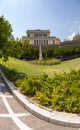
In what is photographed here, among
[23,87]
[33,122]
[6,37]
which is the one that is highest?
[6,37]

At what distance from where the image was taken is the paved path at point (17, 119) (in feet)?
27.6

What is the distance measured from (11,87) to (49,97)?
11.6ft

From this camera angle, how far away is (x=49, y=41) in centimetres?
12019

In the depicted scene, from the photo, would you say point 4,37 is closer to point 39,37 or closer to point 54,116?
point 54,116

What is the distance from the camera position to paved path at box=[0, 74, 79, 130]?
8.41 m

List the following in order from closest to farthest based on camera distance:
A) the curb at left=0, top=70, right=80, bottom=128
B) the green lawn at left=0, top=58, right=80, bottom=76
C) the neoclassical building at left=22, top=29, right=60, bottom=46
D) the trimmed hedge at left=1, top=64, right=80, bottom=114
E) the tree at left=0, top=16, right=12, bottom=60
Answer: the curb at left=0, top=70, right=80, bottom=128
the trimmed hedge at left=1, top=64, right=80, bottom=114
the tree at left=0, top=16, right=12, bottom=60
the green lawn at left=0, top=58, right=80, bottom=76
the neoclassical building at left=22, top=29, right=60, bottom=46

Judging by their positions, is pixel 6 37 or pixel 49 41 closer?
pixel 6 37

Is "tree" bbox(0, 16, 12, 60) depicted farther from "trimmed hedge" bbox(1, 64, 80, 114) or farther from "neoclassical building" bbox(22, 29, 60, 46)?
"neoclassical building" bbox(22, 29, 60, 46)

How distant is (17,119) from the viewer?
930 cm

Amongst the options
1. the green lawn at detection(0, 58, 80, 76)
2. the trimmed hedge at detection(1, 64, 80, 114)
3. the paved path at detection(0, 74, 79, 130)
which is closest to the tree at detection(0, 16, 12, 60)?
the green lawn at detection(0, 58, 80, 76)

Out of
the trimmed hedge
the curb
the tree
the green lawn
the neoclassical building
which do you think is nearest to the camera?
the curb

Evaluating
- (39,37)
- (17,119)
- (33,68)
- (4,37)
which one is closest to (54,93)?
(17,119)

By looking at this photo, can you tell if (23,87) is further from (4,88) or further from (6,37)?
(6,37)

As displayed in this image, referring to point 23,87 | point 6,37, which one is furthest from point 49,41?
point 23,87
